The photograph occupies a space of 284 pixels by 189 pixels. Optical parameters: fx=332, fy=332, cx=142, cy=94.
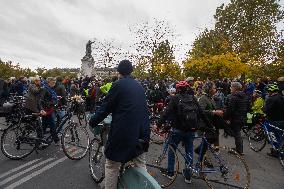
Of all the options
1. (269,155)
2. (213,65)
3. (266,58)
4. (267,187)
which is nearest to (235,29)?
(266,58)

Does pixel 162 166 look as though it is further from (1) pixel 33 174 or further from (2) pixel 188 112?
(1) pixel 33 174

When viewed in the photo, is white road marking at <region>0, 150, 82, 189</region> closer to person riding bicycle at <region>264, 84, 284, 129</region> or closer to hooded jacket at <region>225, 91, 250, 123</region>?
hooded jacket at <region>225, 91, 250, 123</region>

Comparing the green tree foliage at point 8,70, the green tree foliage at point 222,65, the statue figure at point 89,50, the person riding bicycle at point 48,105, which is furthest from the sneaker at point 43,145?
the green tree foliage at point 8,70

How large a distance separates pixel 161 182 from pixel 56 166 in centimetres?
239

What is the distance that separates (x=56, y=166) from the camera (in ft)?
23.4

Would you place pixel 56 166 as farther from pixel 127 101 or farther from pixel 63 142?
pixel 127 101

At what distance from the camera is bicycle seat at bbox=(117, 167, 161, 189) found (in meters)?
3.70

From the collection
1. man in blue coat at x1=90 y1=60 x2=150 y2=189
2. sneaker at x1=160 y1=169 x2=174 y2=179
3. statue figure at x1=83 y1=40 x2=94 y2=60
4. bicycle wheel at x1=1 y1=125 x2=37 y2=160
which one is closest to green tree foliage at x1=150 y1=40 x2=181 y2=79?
statue figure at x1=83 y1=40 x2=94 y2=60

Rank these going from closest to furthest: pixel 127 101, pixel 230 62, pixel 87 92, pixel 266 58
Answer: pixel 127 101
pixel 87 92
pixel 230 62
pixel 266 58

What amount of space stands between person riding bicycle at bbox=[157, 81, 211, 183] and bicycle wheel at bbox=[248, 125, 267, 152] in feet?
14.5

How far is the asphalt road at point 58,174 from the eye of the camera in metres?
6.01

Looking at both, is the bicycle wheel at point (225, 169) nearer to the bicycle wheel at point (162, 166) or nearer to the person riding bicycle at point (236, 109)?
the bicycle wheel at point (162, 166)

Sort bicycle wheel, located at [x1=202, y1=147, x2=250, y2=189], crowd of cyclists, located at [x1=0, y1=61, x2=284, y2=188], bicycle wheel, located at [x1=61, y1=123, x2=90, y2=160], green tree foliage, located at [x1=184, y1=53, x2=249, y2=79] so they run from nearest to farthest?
crowd of cyclists, located at [x1=0, y1=61, x2=284, y2=188]
bicycle wheel, located at [x1=202, y1=147, x2=250, y2=189]
bicycle wheel, located at [x1=61, y1=123, x2=90, y2=160]
green tree foliage, located at [x1=184, y1=53, x2=249, y2=79]

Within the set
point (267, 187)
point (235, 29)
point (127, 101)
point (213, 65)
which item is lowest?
point (267, 187)
